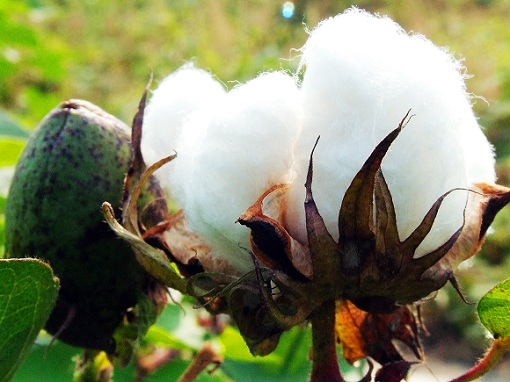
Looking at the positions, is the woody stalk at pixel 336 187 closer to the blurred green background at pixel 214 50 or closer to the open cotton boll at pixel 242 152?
the open cotton boll at pixel 242 152

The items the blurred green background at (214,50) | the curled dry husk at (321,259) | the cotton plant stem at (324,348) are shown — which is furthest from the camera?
the blurred green background at (214,50)

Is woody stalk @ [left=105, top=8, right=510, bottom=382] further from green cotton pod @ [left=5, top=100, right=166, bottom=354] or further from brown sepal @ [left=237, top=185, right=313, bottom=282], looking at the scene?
green cotton pod @ [left=5, top=100, right=166, bottom=354]

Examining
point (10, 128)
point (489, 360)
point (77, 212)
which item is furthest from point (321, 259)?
point (10, 128)

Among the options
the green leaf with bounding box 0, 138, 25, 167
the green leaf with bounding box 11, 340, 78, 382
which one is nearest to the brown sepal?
the green leaf with bounding box 11, 340, 78, 382

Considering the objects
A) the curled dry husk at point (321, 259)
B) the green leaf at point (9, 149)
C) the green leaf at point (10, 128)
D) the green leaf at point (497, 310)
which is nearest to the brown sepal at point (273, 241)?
the curled dry husk at point (321, 259)

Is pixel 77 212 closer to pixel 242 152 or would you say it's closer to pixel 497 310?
pixel 242 152
